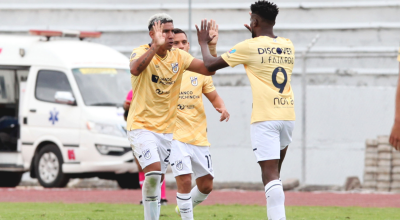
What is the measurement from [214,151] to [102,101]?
12.3 feet

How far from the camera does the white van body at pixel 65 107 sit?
1477cm

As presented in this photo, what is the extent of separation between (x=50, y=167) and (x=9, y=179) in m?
2.33

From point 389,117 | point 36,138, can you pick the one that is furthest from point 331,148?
point 36,138

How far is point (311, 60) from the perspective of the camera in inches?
742

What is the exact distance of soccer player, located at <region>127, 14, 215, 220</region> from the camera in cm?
766

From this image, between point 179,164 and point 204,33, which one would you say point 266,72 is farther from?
point 179,164

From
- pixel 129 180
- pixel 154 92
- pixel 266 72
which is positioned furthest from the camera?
pixel 129 180

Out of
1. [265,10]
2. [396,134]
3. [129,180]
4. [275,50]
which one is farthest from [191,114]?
[129,180]

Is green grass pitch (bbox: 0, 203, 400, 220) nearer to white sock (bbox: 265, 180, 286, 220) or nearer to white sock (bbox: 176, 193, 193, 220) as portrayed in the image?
white sock (bbox: 176, 193, 193, 220)

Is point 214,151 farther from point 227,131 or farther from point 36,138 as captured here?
point 36,138

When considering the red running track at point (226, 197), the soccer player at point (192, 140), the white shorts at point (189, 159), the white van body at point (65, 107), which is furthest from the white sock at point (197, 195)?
the white van body at point (65, 107)

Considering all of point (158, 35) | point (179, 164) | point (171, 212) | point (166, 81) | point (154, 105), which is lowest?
point (171, 212)

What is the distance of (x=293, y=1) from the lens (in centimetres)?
2055

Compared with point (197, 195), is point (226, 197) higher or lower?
lower
